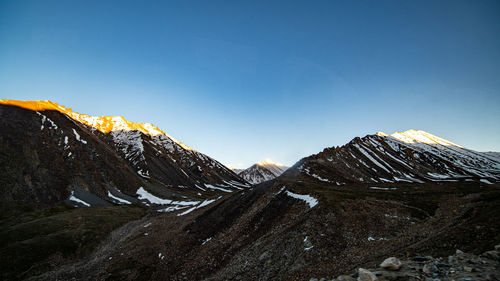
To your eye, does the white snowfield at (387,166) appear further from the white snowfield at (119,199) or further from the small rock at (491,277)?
the white snowfield at (119,199)

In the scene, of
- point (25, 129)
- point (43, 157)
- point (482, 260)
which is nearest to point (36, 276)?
point (482, 260)

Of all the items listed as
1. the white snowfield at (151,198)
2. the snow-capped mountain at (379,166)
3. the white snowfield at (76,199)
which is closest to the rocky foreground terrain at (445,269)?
the snow-capped mountain at (379,166)

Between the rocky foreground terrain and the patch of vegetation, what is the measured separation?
43.4 m

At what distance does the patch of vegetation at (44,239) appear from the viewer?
30913 millimetres

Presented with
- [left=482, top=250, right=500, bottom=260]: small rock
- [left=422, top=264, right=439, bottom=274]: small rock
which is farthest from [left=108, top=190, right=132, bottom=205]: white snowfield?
[left=482, top=250, right=500, bottom=260]: small rock

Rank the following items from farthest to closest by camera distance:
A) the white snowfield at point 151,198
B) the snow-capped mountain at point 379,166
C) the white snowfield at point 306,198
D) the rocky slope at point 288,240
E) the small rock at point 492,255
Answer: the white snowfield at point 151,198 → the snow-capped mountain at point 379,166 → the white snowfield at point 306,198 → the rocky slope at point 288,240 → the small rock at point 492,255

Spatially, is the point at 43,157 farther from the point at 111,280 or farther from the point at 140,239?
the point at 111,280

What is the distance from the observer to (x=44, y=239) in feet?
123

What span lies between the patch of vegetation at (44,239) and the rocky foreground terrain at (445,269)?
43.4 metres

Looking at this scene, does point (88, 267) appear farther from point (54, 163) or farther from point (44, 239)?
point (54, 163)

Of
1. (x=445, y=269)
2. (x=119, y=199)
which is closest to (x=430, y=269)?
(x=445, y=269)

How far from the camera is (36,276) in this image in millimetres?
29016

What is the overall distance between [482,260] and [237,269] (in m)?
17.7

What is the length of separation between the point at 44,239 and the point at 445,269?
54.8 meters
